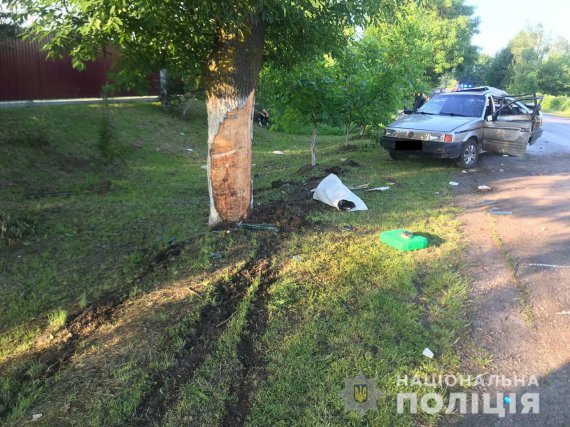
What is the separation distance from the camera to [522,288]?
13.3 feet

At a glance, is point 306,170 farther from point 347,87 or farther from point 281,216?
point 281,216

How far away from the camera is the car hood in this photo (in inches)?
359

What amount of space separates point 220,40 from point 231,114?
2.77ft

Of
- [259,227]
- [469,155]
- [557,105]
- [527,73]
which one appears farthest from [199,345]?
[527,73]

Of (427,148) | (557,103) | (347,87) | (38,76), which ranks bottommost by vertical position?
(427,148)

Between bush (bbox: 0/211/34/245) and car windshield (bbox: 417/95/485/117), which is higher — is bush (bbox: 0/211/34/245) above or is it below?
below

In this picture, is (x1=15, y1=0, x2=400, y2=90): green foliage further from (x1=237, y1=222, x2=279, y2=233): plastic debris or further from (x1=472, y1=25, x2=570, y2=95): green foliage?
(x1=472, y1=25, x2=570, y2=95): green foliage

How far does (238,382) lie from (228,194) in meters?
3.08

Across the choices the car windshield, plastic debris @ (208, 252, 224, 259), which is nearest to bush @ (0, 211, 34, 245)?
plastic debris @ (208, 252, 224, 259)

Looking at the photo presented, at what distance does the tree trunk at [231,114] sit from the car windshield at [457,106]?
6.31 metres

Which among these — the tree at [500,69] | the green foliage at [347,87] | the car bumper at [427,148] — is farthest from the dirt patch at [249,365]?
the tree at [500,69]

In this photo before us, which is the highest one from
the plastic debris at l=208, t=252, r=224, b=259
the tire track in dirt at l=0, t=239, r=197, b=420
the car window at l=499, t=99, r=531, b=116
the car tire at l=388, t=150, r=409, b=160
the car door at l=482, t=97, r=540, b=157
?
the car window at l=499, t=99, r=531, b=116

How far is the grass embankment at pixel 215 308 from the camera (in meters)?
2.70

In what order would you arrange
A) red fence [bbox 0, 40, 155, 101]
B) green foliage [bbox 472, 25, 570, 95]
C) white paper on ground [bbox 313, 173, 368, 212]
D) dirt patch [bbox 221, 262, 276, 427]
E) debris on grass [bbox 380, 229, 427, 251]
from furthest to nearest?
1. green foliage [bbox 472, 25, 570, 95]
2. red fence [bbox 0, 40, 155, 101]
3. white paper on ground [bbox 313, 173, 368, 212]
4. debris on grass [bbox 380, 229, 427, 251]
5. dirt patch [bbox 221, 262, 276, 427]
